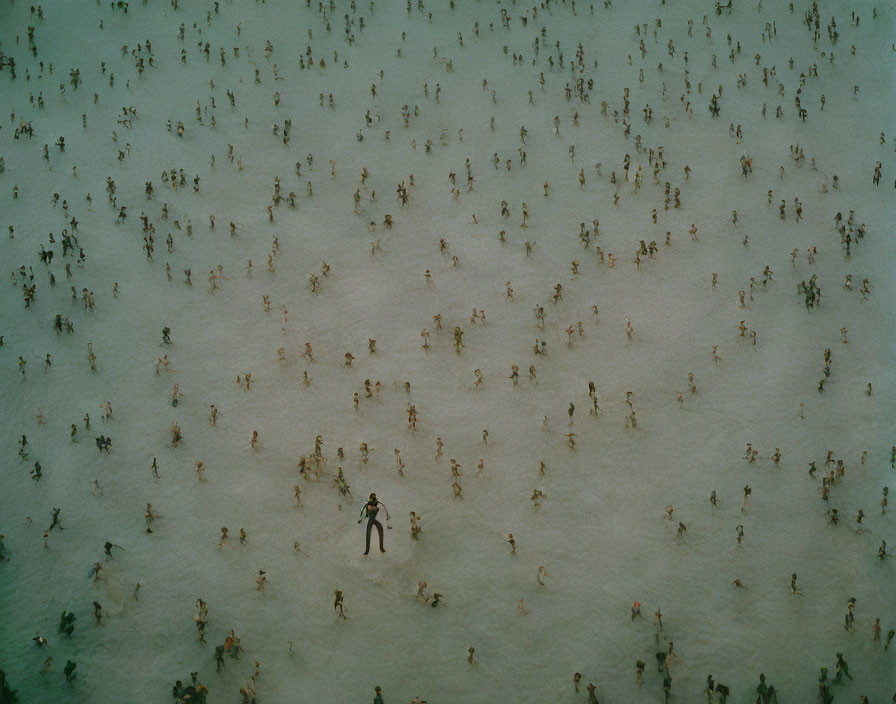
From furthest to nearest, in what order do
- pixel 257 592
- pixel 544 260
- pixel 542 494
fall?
pixel 544 260 → pixel 542 494 → pixel 257 592

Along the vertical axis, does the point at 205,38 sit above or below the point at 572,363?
above

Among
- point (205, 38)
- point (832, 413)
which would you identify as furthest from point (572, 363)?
point (205, 38)

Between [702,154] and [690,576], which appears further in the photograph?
[702,154]

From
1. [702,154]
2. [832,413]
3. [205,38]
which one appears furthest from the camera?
[205,38]

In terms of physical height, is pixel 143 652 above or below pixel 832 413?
below

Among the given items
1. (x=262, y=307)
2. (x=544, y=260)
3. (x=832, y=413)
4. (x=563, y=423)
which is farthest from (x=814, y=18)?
(x=262, y=307)

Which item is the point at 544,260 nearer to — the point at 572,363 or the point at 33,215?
the point at 572,363

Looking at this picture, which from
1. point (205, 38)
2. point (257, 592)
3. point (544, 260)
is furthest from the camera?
point (205, 38)

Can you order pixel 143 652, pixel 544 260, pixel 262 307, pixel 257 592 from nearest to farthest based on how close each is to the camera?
pixel 143 652 → pixel 257 592 → pixel 262 307 → pixel 544 260

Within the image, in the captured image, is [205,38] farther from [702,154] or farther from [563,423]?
[563,423]

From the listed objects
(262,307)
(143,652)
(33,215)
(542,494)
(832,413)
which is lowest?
(143,652)
